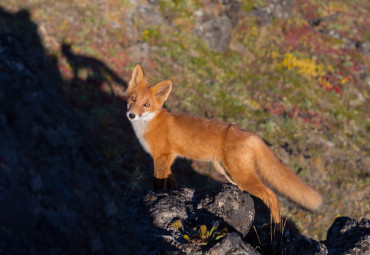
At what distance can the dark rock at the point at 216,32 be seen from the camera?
19.6m

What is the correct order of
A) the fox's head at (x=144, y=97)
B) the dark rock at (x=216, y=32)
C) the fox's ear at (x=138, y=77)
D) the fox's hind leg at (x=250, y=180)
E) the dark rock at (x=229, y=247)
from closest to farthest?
the dark rock at (x=229, y=247), the fox's hind leg at (x=250, y=180), the fox's head at (x=144, y=97), the fox's ear at (x=138, y=77), the dark rock at (x=216, y=32)

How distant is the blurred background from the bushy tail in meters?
1.29

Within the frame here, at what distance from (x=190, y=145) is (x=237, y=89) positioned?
1078 centimetres

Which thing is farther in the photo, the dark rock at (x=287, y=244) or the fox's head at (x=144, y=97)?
the fox's head at (x=144, y=97)

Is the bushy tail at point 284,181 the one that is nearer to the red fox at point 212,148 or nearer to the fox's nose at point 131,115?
the red fox at point 212,148

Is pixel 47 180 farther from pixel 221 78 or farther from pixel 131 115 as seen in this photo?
pixel 221 78

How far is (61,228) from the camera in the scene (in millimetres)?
2100

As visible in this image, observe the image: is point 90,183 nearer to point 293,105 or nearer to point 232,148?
point 232,148

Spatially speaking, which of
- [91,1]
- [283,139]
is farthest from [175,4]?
[283,139]

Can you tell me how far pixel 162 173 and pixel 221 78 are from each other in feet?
39.2

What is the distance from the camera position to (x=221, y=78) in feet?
57.3

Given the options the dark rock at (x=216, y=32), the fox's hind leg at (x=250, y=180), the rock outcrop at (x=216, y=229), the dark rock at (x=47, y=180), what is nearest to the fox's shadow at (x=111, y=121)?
the fox's hind leg at (x=250, y=180)

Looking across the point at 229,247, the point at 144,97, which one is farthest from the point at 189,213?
the point at 144,97

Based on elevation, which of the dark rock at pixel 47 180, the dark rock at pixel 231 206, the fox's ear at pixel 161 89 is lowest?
the dark rock at pixel 231 206
